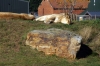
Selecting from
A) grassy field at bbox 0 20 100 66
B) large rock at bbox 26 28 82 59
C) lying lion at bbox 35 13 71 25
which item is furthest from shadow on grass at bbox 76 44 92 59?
lying lion at bbox 35 13 71 25

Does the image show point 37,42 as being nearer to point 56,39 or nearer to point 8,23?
point 56,39

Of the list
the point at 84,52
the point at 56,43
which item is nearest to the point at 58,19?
the point at 84,52

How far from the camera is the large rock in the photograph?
11766 millimetres

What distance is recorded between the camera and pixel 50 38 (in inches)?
471

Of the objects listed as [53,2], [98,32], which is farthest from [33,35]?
[53,2]

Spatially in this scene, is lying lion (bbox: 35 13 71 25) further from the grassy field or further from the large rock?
the large rock

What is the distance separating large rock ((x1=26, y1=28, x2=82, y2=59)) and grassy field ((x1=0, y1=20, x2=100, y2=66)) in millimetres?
231

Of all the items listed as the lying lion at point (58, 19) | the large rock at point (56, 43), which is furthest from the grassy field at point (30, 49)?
the lying lion at point (58, 19)

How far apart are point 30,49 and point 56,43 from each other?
1.09 meters

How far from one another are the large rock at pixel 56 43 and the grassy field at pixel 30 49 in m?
0.23

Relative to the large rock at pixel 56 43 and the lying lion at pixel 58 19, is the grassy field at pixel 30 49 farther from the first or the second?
the lying lion at pixel 58 19

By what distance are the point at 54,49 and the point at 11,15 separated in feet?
15.1

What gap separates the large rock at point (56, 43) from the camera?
38.6 ft

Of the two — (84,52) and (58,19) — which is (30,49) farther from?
(58,19)
